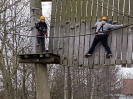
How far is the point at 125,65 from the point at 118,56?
0.29 meters

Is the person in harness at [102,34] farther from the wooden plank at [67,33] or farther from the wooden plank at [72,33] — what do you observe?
the wooden plank at [67,33]

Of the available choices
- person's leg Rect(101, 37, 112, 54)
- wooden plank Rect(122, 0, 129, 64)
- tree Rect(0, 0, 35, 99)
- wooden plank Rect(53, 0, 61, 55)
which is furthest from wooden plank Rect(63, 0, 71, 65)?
tree Rect(0, 0, 35, 99)

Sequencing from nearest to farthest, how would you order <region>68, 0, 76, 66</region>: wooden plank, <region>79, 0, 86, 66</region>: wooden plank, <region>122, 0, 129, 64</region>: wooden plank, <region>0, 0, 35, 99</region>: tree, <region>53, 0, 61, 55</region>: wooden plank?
<region>122, 0, 129, 64</region>: wooden plank, <region>79, 0, 86, 66</region>: wooden plank, <region>68, 0, 76, 66</region>: wooden plank, <region>53, 0, 61, 55</region>: wooden plank, <region>0, 0, 35, 99</region>: tree

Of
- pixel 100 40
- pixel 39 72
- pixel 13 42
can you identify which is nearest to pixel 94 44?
pixel 100 40

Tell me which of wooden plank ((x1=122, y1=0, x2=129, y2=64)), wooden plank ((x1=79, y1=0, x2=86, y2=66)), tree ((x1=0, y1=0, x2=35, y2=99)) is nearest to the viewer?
wooden plank ((x1=122, y1=0, x2=129, y2=64))

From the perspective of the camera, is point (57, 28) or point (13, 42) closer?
point (57, 28)

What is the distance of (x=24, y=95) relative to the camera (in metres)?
11.3

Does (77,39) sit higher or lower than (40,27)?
lower

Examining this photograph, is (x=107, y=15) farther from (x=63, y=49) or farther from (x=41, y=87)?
(x=41, y=87)

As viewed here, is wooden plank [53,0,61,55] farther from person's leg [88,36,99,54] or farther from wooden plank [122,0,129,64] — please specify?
wooden plank [122,0,129,64]

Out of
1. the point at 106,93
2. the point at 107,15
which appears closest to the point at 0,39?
the point at 107,15

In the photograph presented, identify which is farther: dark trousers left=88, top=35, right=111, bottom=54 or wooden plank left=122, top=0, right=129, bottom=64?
dark trousers left=88, top=35, right=111, bottom=54

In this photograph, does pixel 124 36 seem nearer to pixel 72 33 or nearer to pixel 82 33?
pixel 82 33

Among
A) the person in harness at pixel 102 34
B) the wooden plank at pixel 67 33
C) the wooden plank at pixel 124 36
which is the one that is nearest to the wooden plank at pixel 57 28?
the wooden plank at pixel 67 33
